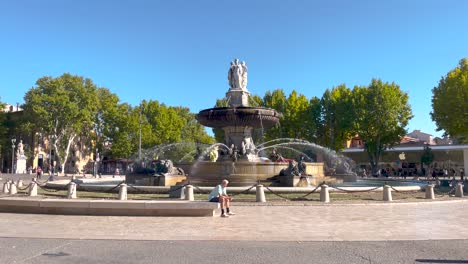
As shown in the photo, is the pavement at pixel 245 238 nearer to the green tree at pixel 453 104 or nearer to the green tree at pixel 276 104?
the green tree at pixel 453 104

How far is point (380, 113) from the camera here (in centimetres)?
4997

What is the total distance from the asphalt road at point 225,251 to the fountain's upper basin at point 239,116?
54.7ft

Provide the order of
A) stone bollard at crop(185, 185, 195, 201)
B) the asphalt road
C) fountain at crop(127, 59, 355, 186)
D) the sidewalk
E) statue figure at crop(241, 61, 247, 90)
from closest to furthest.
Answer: the asphalt road < the sidewalk < stone bollard at crop(185, 185, 195, 201) < fountain at crop(127, 59, 355, 186) < statue figure at crop(241, 61, 247, 90)

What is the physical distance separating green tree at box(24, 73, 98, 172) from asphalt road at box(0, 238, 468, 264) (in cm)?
5703

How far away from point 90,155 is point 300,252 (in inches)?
3174

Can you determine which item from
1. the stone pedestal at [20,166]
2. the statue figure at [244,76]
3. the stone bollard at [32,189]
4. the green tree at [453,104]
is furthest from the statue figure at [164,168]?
the stone pedestal at [20,166]

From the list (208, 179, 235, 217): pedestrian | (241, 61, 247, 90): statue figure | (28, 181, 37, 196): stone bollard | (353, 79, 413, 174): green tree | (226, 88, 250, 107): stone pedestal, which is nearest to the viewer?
(208, 179, 235, 217): pedestrian

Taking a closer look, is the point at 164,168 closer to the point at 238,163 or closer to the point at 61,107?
the point at 238,163

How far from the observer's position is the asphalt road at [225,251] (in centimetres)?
655

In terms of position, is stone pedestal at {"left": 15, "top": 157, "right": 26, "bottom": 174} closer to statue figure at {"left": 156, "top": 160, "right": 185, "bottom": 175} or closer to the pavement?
statue figure at {"left": 156, "top": 160, "right": 185, "bottom": 175}

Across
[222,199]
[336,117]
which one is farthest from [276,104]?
[222,199]

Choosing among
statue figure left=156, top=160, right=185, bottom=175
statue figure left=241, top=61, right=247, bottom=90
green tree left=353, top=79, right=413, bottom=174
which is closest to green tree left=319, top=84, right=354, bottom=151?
green tree left=353, top=79, right=413, bottom=174

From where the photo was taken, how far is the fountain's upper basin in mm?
24406

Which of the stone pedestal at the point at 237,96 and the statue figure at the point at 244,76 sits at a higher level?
the statue figure at the point at 244,76
